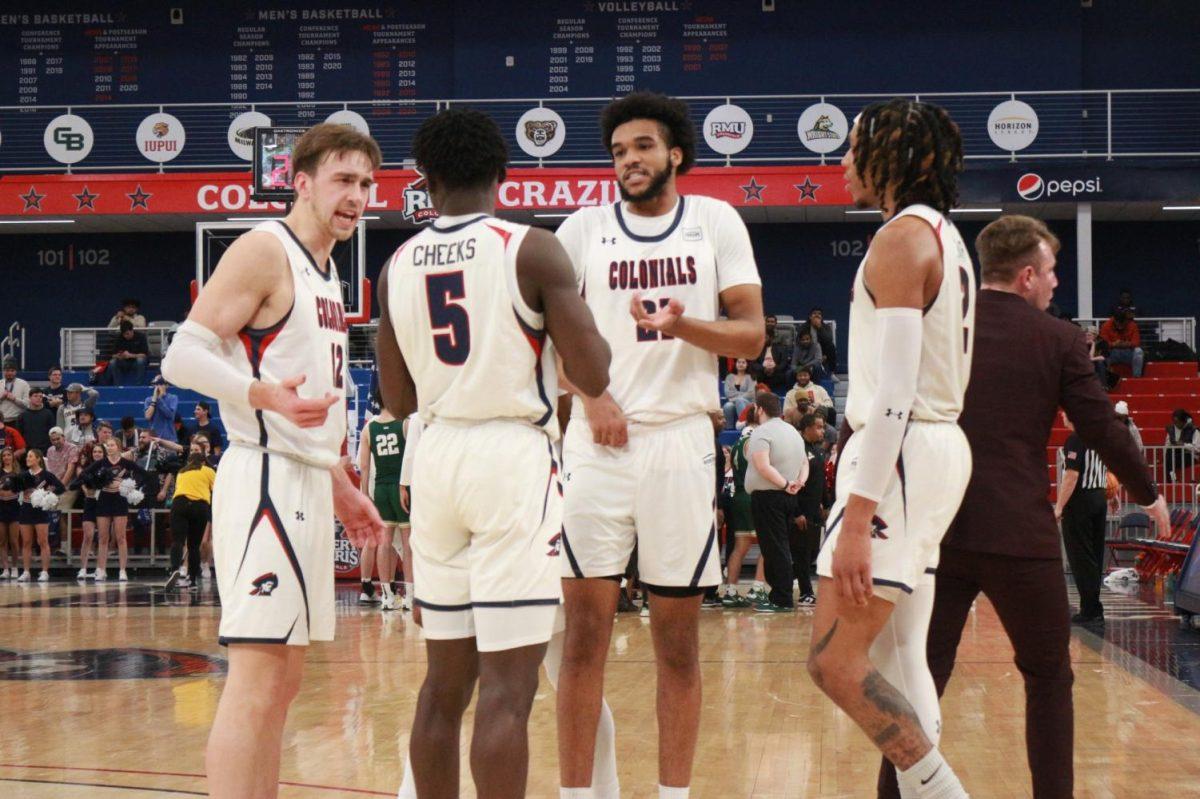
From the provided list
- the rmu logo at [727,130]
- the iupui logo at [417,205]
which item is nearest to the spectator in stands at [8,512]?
the iupui logo at [417,205]

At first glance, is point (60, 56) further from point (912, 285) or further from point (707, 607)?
point (912, 285)

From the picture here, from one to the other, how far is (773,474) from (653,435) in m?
7.38

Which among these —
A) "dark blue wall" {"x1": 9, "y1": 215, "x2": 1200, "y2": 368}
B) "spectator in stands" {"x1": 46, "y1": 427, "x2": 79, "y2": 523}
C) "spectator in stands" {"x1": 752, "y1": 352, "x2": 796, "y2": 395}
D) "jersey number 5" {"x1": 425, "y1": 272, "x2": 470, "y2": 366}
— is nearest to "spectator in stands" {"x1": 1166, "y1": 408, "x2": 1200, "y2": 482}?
"spectator in stands" {"x1": 752, "y1": 352, "x2": 796, "y2": 395}

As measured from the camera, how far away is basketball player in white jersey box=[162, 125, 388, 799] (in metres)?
3.53

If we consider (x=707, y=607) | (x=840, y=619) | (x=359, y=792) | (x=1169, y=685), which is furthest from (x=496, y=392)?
(x=707, y=607)

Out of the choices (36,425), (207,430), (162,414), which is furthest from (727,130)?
(36,425)

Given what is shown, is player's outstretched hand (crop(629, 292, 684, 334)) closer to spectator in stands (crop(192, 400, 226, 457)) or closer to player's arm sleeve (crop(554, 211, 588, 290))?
player's arm sleeve (crop(554, 211, 588, 290))

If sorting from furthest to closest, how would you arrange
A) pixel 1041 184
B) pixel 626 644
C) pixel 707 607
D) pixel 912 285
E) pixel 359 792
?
pixel 1041 184 < pixel 707 607 < pixel 626 644 < pixel 359 792 < pixel 912 285

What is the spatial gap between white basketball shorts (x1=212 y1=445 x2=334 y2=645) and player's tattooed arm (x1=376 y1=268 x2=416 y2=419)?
310mm

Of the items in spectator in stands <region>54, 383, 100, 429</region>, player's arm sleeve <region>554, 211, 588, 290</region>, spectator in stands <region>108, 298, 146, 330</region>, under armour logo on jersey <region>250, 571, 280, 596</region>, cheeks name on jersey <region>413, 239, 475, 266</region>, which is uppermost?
spectator in stands <region>108, 298, 146, 330</region>

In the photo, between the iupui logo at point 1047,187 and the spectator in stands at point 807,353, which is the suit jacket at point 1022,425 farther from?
the iupui logo at point 1047,187

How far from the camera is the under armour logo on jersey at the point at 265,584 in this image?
3594mm

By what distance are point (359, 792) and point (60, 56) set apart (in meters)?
24.9

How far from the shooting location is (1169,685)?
756cm
